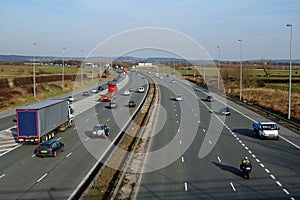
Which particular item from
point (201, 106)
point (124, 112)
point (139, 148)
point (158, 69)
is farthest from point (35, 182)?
point (158, 69)

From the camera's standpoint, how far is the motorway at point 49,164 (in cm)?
2031

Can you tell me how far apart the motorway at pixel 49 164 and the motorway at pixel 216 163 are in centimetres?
411

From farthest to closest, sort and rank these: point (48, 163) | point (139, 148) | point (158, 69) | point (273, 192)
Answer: point (158, 69), point (139, 148), point (48, 163), point (273, 192)

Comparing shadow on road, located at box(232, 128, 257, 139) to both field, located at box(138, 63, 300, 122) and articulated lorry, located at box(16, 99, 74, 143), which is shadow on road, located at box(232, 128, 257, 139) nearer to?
field, located at box(138, 63, 300, 122)

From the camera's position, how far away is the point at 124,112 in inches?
2072

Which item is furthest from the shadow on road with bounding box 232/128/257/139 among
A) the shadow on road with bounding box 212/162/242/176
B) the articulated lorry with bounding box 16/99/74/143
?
the articulated lorry with bounding box 16/99/74/143

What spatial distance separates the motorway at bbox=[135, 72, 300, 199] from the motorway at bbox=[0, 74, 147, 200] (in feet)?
13.5

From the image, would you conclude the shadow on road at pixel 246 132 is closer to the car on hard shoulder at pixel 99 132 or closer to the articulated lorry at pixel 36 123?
the car on hard shoulder at pixel 99 132

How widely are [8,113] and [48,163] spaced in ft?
97.4

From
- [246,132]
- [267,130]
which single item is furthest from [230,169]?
[246,132]

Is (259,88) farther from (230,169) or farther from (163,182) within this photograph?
(163,182)

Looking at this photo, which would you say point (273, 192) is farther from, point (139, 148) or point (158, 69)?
point (158, 69)

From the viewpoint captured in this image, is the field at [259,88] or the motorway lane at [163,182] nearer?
the motorway lane at [163,182]

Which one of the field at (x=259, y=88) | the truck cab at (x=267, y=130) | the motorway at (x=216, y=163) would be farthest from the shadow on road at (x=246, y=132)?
the field at (x=259, y=88)
